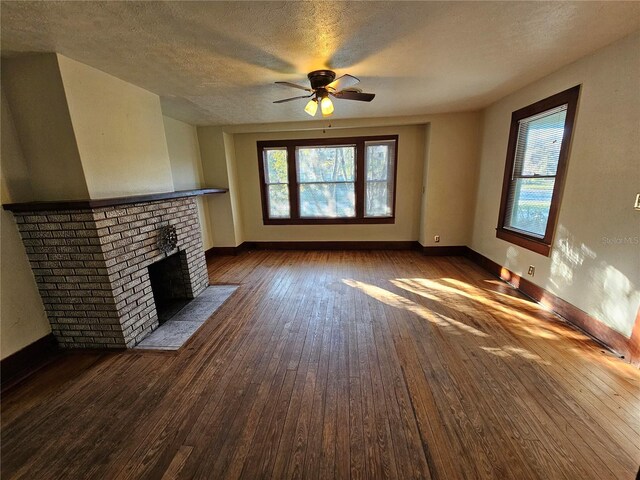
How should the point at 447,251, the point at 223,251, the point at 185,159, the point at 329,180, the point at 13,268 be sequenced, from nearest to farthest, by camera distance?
the point at 13,268 → the point at 185,159 → the point at 447,251 → the point at 329,180 → the point at 223,251

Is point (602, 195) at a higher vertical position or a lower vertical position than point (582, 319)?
higher

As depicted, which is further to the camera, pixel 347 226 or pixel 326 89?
pixel 347 226

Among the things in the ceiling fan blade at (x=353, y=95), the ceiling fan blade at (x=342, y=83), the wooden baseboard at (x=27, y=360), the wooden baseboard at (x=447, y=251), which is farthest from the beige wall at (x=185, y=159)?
the wooden baseboard at (x=447, y=251)

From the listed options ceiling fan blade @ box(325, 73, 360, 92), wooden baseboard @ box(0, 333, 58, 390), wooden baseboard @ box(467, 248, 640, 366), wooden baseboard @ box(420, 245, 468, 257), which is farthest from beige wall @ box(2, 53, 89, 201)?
wooden baseboard @ box(420, 245, 468, 257)

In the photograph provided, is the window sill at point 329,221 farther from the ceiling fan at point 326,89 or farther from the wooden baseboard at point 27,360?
the wooden baseboard at point 27,360

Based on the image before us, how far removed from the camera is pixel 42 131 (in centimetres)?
210

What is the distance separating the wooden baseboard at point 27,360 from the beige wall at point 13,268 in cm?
5

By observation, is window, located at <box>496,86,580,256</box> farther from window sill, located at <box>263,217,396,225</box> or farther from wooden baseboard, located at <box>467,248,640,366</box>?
window sill, located at <box>263,217,396,225</box>

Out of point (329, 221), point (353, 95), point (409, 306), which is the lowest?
point (409, 306)

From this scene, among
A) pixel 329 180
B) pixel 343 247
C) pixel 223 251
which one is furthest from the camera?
pixel 343 247

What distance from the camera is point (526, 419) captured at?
156 centimetres

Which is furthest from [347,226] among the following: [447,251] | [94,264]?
[94,264]

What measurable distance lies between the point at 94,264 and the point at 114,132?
1276 mm

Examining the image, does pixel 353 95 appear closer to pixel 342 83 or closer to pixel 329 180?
pixel 342 83
